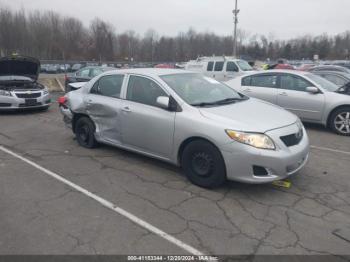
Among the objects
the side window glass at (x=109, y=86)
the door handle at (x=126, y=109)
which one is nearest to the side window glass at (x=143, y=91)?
the door handle at (x=126, y=109)

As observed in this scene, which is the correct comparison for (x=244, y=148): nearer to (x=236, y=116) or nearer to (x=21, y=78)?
(x=236, y=116)

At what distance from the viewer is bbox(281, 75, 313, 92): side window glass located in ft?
25.6

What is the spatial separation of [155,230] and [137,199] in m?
0.79

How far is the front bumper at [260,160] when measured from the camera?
378cm

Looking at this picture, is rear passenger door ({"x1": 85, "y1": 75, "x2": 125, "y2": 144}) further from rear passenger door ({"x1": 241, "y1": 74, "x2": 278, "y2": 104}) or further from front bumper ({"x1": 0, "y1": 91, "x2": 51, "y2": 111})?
front bumper ({"x1": 0, "y1": 91, "x2": 51, "y2": 111})

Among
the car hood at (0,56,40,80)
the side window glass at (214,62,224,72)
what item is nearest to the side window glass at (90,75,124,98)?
the car hood at (0,56,40,80)

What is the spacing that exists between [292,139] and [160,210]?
1.97 meters

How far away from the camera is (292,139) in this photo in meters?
4.12

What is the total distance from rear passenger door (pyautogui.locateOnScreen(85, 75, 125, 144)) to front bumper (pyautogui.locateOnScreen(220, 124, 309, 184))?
2.16 meters

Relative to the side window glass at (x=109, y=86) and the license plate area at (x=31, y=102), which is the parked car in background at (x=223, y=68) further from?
the side window glass at (x=109, y=86)

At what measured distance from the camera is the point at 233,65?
16047 mm

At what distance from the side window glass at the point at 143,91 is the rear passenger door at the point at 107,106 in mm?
247

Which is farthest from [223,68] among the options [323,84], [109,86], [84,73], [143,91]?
[143,91]

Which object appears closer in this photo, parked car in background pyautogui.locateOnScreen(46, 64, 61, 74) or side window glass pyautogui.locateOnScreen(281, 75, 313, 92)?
side window glass pyautogui.locateOnScreen(281, 75, 313, 92)
